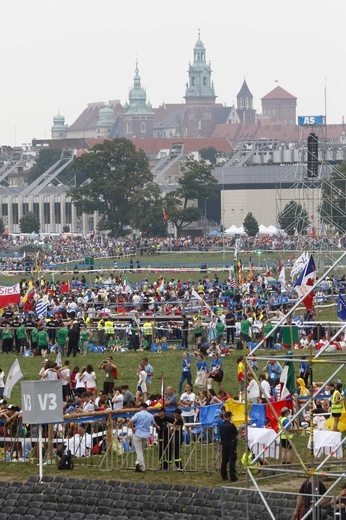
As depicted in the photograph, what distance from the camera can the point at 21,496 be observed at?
22.2 metres

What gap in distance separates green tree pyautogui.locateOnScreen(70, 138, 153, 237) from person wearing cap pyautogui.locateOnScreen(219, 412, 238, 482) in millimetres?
97323

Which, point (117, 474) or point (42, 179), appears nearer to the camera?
point (117, 474)

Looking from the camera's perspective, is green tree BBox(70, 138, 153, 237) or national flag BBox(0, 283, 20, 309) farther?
green tree BBox(70, 138, 153, 237)

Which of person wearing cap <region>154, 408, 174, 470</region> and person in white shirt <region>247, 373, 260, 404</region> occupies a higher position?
person in white shirt <region>247, 373, 260, 404</region>

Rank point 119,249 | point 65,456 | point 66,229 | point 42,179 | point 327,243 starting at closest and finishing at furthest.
A: 1. point 65,456
2. point 327,243
3. point 119,249
4. point 66,229
5. point 42,179

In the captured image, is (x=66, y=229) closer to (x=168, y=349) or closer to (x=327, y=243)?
(x=327, y=243)

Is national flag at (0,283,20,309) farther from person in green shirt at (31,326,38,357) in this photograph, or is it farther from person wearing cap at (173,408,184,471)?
person wearing cap at (173,408,184,471)

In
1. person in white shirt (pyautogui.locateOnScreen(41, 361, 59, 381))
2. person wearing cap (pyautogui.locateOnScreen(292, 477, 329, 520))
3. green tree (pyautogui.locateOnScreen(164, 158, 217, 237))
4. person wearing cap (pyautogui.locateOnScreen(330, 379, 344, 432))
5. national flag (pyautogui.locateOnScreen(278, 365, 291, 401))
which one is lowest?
person wearing cap (pyautogui.locateOnScreen(292, 477, 329, 520))

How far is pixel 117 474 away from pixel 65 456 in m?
0.96

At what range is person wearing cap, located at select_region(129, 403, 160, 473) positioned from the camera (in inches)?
916

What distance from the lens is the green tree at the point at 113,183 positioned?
396ft

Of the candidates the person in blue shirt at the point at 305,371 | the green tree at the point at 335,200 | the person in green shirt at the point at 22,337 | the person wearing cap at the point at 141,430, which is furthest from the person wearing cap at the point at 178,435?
the green tree at the point at 335,200

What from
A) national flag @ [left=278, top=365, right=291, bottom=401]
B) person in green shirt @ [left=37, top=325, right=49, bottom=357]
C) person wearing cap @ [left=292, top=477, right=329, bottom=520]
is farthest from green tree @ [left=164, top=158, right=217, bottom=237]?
person wearing cap @ [left=292, top=477, right=329, bottom=520]

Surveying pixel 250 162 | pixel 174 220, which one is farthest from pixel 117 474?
pixel 250 162
